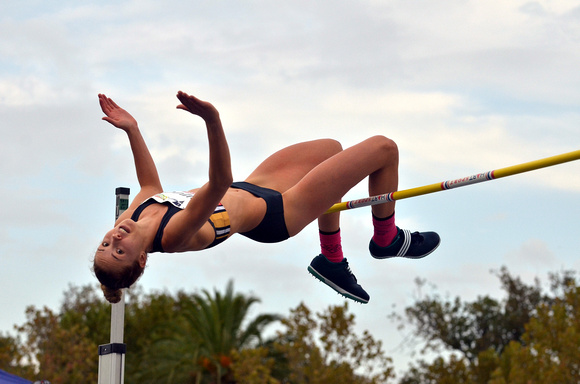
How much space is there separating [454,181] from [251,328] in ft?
53.6

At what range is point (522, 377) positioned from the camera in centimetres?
1548

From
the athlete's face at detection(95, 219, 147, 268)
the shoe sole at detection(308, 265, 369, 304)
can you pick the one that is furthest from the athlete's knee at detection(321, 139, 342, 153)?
the athlete's face at detection(95, 219, 147, 268)

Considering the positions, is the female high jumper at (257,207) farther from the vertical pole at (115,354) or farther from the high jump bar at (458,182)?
the vertical pole at (115,354)

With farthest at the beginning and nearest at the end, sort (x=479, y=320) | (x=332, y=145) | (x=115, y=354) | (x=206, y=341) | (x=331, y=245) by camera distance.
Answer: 1. (x=479, y=320)
2. (x=206, y=341)
3. (x=115, y=354)
4. (x=331, y=245)
5. (x=332, y=145)

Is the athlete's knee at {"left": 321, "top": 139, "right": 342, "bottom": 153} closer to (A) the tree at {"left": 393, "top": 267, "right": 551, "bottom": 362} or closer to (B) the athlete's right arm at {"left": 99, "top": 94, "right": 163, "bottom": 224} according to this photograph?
(B) the athlete's right arm at {"left": 99, "top": 94, "right": 163, "bottom": 224}

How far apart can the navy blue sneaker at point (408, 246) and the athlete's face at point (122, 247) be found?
71.4 inches

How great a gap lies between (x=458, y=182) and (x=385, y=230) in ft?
2.26

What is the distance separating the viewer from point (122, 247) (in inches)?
176

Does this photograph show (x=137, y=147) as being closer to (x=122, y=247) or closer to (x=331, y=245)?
(x=122, y=247)

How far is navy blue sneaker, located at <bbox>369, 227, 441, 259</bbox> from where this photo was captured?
5551 mm

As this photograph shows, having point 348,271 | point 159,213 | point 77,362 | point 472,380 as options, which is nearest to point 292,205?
point 159,213

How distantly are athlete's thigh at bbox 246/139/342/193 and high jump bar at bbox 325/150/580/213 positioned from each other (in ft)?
1.14

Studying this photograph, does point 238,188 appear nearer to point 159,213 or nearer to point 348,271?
point 159,213

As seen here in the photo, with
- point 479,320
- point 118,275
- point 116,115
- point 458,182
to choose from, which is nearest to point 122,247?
point 118,275
